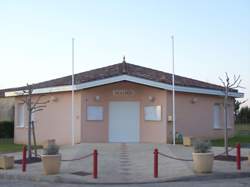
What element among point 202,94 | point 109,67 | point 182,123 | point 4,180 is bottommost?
point 4,180

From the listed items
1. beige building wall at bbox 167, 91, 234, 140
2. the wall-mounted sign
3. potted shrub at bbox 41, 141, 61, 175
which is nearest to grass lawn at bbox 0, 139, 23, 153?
the wall-mounted sign

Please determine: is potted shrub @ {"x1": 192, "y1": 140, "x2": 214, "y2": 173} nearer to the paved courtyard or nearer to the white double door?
the paved courtyard

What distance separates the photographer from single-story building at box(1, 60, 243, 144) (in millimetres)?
23984

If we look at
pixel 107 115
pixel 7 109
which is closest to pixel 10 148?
pixel 107 115

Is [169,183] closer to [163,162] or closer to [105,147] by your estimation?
[163,162]

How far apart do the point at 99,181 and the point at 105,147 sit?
802cm

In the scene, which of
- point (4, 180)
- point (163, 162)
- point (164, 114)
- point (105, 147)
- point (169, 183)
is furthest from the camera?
point (164, 114)

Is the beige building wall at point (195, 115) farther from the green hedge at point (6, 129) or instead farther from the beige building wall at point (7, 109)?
the beige building wall at point (7, 109)

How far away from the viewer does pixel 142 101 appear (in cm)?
2509

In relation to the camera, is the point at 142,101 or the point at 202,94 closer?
the point at 142,101

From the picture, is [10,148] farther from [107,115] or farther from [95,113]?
[107,115]

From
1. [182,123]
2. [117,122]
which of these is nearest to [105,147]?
[117,122]

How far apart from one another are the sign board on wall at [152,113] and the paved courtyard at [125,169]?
448 centimetres

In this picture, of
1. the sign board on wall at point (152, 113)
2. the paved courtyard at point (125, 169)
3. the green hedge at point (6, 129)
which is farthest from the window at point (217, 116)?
the green hedge at point (6, 129)
